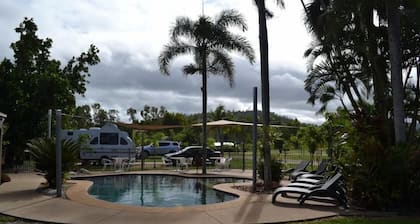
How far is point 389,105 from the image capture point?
1409 cm

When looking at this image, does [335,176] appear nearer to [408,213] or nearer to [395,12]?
[408,213]

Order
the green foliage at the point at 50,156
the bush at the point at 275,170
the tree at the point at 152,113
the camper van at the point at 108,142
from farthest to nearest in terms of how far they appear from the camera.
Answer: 1. the tree at the point at 152,113
2. the camper van at the point at 108,142
3. the bush at the point at 275,170
4. the green foliage at the point at 50,156

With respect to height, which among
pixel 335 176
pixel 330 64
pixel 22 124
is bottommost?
pixel 335 176

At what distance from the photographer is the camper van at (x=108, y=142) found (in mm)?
29516

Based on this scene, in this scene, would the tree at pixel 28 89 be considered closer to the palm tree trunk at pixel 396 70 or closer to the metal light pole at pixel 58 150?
the metal light pole at pixel 58 150

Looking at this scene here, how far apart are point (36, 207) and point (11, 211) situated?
716 mm

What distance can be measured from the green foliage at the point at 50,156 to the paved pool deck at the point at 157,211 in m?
1.63

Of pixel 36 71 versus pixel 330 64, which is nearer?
pixel 330 64

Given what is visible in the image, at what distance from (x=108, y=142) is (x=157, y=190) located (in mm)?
14245

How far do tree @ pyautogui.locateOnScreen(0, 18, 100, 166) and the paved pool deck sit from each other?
11910 mm

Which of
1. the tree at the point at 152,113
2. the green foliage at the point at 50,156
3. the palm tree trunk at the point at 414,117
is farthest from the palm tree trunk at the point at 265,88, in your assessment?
the tree at the point at 152,113

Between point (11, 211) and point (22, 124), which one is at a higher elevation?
point (22, 124)

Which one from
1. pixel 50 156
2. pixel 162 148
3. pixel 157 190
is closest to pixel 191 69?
pixel 157 190

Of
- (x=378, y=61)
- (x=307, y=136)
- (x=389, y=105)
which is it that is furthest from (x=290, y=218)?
(x=307, y=136)
